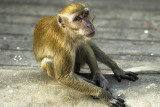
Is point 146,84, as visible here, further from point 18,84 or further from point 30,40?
point 30,40

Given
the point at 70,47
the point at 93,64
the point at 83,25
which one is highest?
the point at 83,25

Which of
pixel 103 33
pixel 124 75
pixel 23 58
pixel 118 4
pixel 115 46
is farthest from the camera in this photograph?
pixel 118 4

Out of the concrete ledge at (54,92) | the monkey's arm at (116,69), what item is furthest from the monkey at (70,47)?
the monkey's arm at (116,69)

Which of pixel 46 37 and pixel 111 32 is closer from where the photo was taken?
pixel 46 37

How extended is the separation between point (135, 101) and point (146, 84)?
0.54m

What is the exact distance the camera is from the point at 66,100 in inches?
196

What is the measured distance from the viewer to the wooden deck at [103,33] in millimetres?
6445

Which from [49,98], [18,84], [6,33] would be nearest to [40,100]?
[49,98]

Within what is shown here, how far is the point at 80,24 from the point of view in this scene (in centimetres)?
476

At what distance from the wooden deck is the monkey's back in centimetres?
55

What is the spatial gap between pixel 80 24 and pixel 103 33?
356cm

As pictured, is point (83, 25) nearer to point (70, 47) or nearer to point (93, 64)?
point (70, 47)

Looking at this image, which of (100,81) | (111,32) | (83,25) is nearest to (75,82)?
(100,81)

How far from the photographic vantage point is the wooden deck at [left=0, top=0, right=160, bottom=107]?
6445 millimetres
